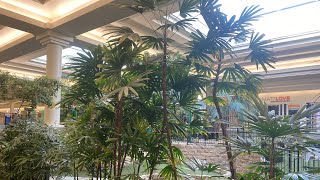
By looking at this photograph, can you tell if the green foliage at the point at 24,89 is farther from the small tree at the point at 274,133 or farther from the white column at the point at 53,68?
the small tree at the point at 274,133

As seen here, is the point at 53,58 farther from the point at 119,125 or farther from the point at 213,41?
the point at 213,41

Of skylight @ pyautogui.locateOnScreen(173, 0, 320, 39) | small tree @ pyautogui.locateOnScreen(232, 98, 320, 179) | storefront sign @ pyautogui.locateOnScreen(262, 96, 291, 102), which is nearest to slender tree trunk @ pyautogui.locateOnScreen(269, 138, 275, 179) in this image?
small tree @ pyautogui.locateOnScreen(232, 98, 320, 179)

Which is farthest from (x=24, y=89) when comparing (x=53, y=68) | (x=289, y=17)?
(x=289, y=17)

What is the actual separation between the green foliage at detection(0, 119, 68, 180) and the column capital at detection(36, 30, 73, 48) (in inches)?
147

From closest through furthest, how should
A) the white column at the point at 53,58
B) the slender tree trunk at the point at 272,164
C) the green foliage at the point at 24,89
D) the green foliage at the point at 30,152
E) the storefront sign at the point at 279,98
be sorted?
the slender tree trunk at the point at 272,164 < the green foliage at the point at 30,152 < the green foliage at the point at 24,89 < the white column at the point at 53,58 < the storefront sign at the point at 279,98

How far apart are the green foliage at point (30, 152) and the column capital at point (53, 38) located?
372 centimetres

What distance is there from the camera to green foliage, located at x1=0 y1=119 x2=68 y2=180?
3816 millimetres

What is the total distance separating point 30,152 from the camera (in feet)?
13.0

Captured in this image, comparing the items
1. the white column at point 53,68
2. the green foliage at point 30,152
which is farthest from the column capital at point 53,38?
the green foliage at point 30,152

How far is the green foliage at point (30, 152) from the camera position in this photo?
382 cm

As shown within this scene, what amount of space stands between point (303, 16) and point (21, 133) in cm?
738

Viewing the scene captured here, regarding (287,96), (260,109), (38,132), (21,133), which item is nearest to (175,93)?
(260,109)

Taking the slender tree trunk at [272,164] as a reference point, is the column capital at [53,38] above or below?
above

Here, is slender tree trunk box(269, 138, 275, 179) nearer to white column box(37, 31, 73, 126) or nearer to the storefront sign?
white column box(37, 31, 73, 126)
